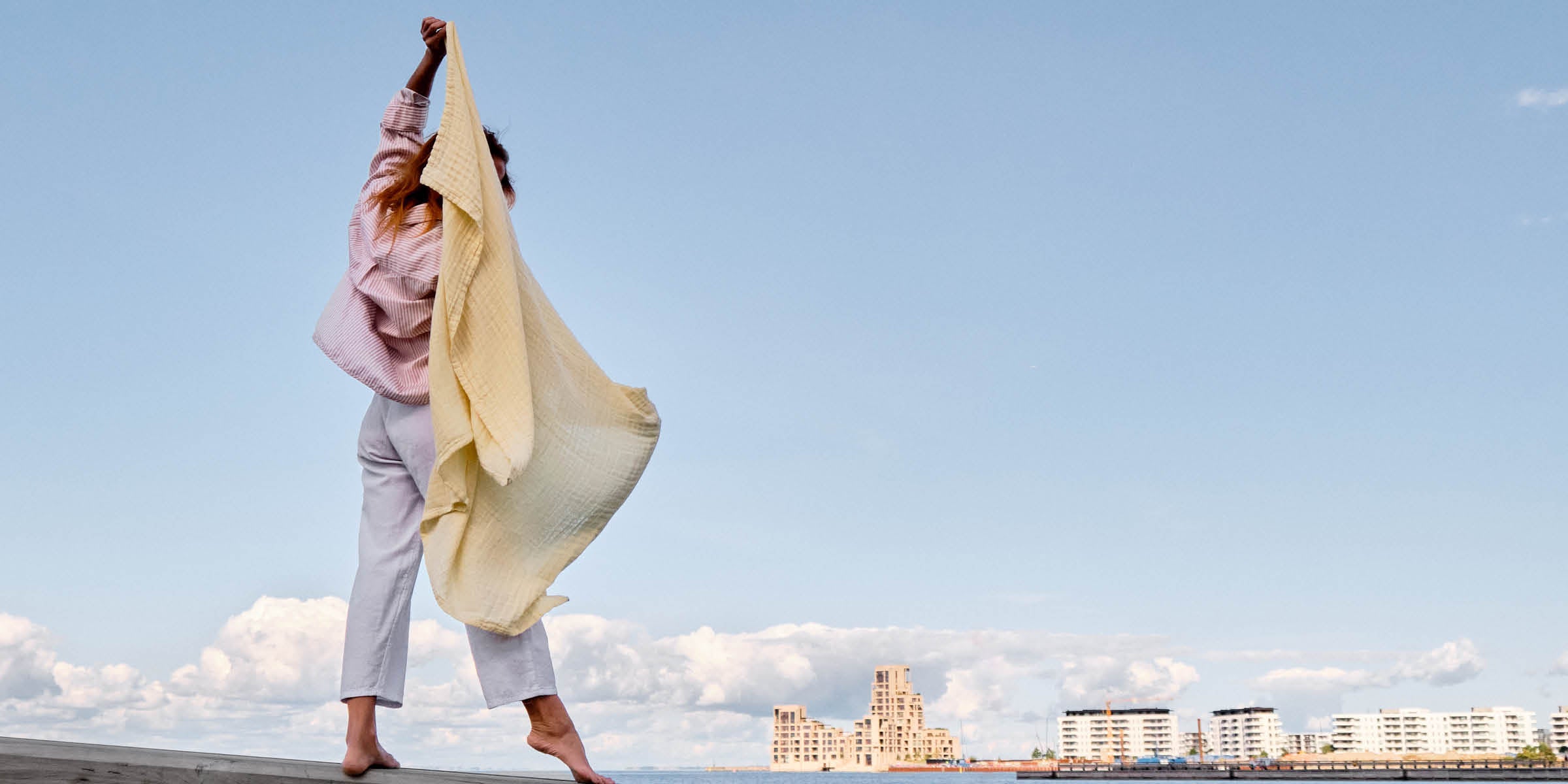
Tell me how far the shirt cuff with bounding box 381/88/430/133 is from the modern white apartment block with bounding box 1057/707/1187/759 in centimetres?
17451

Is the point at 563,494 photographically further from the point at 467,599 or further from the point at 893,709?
the point at 893,709

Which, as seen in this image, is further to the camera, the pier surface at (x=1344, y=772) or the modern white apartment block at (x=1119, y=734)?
the modern white apartment block at (x=1119, y=734)

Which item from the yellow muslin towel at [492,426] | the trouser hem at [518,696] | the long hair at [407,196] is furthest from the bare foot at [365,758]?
the long hair at [407,196]

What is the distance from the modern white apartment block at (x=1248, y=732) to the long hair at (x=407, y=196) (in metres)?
185

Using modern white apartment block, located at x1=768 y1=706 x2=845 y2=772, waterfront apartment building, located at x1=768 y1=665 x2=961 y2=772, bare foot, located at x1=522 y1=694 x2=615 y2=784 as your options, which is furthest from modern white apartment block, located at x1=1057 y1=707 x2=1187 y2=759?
bare foot, located at x1=522 y1=694 x2=615 y2=784

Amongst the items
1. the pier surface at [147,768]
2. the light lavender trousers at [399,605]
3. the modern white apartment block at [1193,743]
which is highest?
the light lavender trousers at [399,605]

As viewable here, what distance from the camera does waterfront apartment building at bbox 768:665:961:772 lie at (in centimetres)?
15912

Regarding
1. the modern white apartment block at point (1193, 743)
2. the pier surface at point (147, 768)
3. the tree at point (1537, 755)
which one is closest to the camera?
the pier surface at point (147, 768)

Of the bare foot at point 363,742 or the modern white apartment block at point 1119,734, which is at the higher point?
the bare foot at point 363,742

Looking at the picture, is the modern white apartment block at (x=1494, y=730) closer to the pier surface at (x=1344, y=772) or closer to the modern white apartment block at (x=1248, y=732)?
the modern white apartment block at (x=1248, y=732)

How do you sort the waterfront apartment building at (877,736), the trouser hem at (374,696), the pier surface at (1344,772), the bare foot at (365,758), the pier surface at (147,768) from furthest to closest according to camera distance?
the waterfront apartment building at (877,736) < the pier surface at (1344,772) < the trouser hem at (374,696) < the bare foot at (365,758) < the pier surface at (147,768)

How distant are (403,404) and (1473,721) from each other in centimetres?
19152

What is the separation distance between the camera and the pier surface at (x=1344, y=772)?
91125 mm

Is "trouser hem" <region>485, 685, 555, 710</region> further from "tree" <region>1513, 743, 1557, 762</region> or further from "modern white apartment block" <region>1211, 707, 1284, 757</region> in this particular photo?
"modern white apartment block" <region>1211, 707, 1284, 757</region>
